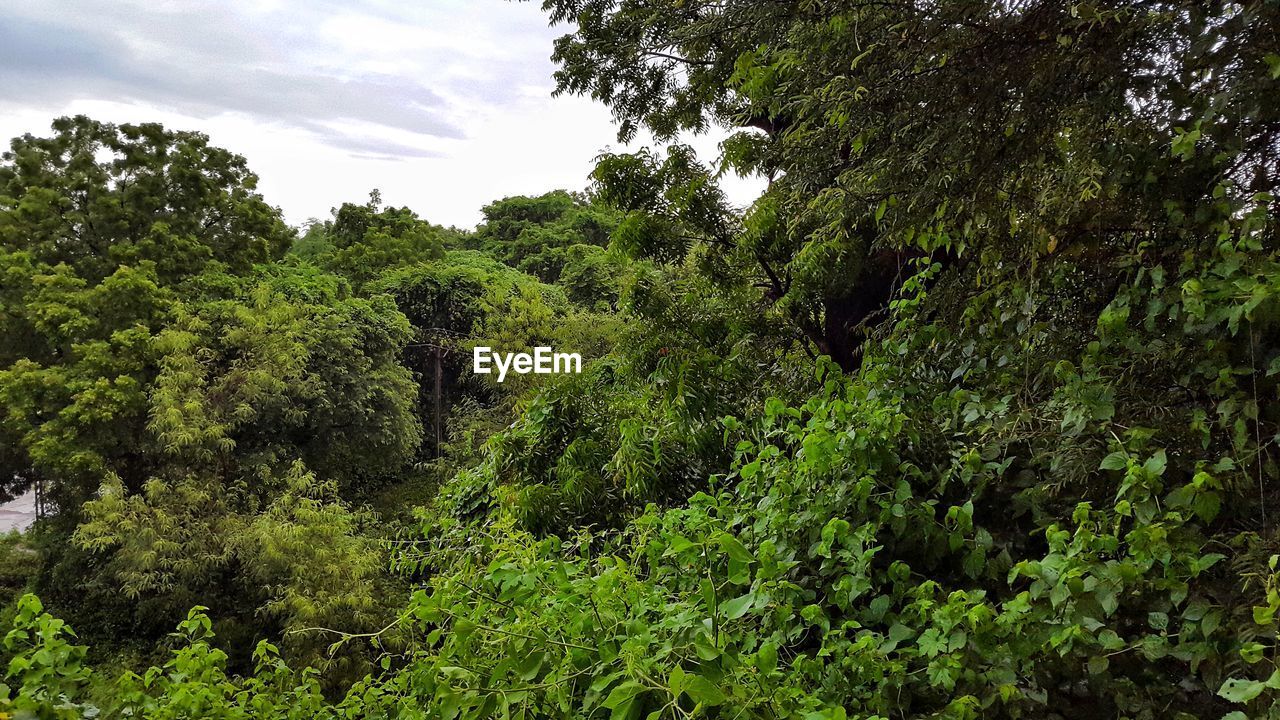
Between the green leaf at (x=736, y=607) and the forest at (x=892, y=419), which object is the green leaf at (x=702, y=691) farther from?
the green leaf at (x=736, y=607)

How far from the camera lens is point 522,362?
11328 millimetres

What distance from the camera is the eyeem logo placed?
416 inches

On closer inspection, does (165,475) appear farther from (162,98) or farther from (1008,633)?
(1008,633)

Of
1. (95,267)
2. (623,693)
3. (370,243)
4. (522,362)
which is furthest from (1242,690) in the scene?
(370,243)

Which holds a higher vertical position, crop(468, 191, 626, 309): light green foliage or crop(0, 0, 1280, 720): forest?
crop(468, 191, 626, 309): light green foliage

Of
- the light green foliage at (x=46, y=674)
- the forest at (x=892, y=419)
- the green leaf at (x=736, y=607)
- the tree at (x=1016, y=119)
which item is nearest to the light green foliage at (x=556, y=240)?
the forest at (x=892, y=419)

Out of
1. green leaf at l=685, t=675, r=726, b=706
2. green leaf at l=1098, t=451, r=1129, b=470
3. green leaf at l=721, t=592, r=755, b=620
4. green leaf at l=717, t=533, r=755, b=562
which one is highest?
green leaf at l=1098, t=451, r=1129, b=470

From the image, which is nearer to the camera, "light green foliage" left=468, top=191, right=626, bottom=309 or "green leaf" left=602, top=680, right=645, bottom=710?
"green leaf" left=602, top=680, right=645, bottom=710

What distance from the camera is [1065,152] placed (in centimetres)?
207

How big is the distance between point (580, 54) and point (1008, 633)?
4571 mm

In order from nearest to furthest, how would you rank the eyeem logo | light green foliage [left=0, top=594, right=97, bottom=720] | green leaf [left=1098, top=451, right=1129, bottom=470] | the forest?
light green foliage [left=0, top=594, right=97, bottom=720], the forest, green leaf [left=1098, top=451, right=1129, bottom=470], the eyeem logo

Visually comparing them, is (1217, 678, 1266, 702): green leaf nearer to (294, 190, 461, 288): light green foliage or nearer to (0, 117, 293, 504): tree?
(0, 117, 293, 504): tree

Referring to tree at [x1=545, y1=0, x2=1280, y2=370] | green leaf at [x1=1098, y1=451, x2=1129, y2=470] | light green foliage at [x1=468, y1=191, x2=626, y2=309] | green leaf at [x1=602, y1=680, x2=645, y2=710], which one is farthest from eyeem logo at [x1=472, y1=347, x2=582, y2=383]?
green leaf at [x1=602, y1=680, x2=645, y2=710]

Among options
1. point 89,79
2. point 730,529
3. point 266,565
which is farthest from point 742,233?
point 89,79
